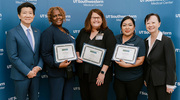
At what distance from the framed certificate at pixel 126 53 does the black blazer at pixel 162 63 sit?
24 centimetres

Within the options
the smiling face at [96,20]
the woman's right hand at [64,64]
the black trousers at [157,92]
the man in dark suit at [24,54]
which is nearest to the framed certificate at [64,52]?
the woman's right hand at [64,64]

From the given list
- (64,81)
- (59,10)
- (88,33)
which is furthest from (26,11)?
(64,81)

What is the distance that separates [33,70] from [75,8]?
156 cm

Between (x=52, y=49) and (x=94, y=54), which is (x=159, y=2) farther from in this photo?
(x=52, y=49)

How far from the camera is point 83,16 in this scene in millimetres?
3145

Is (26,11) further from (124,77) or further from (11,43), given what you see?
(124,77)

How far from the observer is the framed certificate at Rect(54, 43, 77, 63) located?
2.21 metres

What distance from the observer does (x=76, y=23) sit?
3162 millimetres

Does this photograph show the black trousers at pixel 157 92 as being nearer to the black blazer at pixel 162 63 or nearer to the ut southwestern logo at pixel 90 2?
the black blazer at pixel 162 63

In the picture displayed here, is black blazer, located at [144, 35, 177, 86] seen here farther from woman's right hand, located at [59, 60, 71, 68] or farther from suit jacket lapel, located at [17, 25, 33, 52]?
suit jacket lapel, located at [17, 25, 33, 52]

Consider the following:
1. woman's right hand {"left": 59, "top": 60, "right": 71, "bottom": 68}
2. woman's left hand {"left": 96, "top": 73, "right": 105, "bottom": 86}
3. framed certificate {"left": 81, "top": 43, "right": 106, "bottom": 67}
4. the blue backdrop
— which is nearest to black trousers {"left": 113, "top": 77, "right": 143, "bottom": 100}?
woman's left hand {"left": 96, "top": 73, "right": 105, "bottom": 86}

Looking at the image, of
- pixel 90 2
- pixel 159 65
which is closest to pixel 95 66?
pixel 159 65

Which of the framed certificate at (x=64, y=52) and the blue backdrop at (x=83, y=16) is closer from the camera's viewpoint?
the framed certificate at (x=64, y=52)

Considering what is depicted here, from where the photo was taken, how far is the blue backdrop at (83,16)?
282 centimetres
